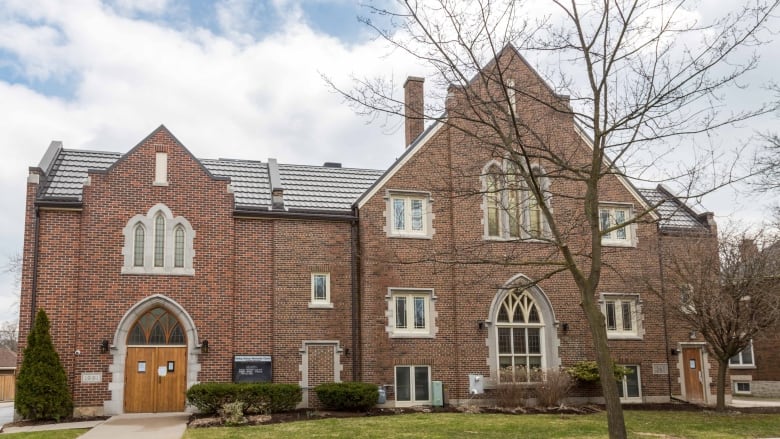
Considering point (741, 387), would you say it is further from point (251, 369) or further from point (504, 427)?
point (251, 369)

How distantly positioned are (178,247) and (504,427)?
1052 centimetres

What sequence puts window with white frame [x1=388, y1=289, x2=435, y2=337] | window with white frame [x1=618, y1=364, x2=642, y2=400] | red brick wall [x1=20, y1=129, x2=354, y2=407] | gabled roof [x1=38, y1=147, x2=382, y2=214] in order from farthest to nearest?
window with white frame [x1=618, y1=364, x2=642, y2=400]
window with white frame [x1=388, y1=289, x2=435, y2=337]
gabled roof [x1=38, y1=147, x2=382, y2=214]
red brick wall [x1=20, y1=129, x2=354, y2=407]

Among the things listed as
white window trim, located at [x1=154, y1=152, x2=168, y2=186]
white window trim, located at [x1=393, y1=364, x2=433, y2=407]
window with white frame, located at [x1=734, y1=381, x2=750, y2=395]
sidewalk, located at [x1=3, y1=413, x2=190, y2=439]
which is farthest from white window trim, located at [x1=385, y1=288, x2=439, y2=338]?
window with white frame, located at [x1=734, y1=381, x2=750, y2=395]

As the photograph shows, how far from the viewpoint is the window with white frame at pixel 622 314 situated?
970 inches

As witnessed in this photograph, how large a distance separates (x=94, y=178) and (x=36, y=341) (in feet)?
15.6

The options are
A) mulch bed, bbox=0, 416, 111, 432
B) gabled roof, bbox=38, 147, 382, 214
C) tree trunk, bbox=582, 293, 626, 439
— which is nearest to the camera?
tree trunk, bbox=582, 293, 626, 439

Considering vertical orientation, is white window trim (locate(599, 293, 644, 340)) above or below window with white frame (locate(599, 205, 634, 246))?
below

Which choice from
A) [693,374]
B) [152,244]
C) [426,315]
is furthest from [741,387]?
[152,244]

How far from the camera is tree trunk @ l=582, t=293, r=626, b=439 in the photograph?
1242 centimetres

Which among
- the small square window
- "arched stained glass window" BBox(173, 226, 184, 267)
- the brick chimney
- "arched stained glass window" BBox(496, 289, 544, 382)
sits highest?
the brick chimney

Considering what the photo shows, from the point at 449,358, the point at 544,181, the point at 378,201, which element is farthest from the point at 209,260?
the point at 544,181

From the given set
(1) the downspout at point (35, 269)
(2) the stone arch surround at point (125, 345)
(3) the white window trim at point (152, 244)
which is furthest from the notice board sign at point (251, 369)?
(1) the downspout at point (35, 269)

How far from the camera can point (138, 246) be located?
2127 cm

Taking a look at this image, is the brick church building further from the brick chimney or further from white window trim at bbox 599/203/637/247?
the brick chimney
